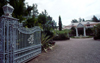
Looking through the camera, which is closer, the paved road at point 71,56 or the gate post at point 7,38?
the gate post at point 7,38

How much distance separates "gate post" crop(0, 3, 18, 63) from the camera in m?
2.27

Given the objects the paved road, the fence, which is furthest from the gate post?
the paved road

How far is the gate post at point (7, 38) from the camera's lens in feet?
7.43

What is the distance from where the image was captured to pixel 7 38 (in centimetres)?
238

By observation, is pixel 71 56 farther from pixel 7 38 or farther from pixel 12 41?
pixel 7 38

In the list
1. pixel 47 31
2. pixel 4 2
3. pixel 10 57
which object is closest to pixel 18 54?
pixel 10 57

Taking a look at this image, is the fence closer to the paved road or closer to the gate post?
the gate post

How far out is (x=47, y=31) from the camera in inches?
291

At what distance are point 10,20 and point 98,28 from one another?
12.5 metres

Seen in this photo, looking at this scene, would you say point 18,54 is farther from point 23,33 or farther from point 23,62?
point 23,33

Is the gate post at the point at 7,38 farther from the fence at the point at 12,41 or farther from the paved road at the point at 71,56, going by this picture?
the paved road at the point at 71,56

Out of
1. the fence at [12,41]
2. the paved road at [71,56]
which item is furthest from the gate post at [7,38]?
the paved road at [71,56]

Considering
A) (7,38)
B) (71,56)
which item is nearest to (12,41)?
(7,38)

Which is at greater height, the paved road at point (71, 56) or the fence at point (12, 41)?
the fence at point (12, 41)
